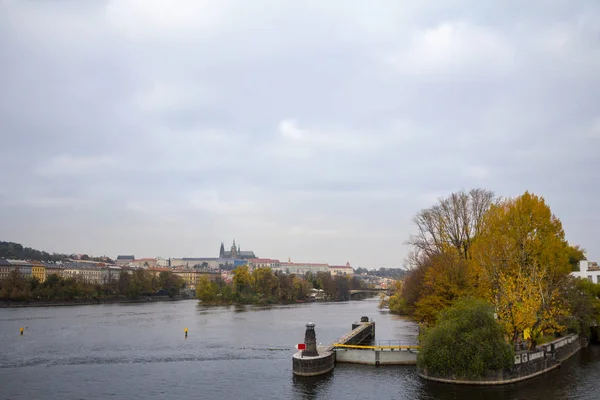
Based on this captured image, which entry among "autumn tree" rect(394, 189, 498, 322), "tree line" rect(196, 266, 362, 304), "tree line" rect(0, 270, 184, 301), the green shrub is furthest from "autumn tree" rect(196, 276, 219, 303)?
the green shrub

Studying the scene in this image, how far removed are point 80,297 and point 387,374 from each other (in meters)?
107

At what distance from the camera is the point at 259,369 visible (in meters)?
39.4

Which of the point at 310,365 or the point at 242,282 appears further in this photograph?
the point at 242,282

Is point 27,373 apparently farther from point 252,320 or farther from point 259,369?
point 252,320

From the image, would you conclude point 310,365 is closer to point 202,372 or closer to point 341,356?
point 341,356

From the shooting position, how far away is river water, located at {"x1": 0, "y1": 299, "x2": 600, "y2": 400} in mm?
31500

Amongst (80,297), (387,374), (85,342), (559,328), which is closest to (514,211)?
(559,328)

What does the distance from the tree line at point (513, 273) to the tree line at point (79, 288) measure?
96834 millimetres

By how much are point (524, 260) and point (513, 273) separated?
166 cm

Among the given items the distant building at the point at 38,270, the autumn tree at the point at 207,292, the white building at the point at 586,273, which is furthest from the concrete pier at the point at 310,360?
the distant building at the point at 38,270

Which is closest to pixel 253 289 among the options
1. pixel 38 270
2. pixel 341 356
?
pixel 38 270

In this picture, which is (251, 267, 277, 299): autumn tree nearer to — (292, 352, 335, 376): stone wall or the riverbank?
the riverbank

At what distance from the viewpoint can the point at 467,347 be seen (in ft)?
108

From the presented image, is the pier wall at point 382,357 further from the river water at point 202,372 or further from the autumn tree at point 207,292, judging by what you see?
the autumn tree at point 207,292
